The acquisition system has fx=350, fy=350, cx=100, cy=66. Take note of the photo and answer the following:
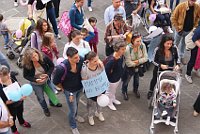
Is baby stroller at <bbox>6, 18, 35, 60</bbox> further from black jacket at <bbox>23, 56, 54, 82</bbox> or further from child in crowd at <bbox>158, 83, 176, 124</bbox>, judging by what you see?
child in crowd at <bbox>158, 83, 176, 124</bbox>

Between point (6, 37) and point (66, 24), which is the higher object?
point (66, 24)

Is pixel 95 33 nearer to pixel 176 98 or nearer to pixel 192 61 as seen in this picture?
pixel 192 61

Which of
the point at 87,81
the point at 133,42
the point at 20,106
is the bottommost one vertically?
the point at 20,106

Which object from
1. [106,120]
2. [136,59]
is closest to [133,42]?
[136,59]

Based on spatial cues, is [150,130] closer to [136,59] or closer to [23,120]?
[136,59]

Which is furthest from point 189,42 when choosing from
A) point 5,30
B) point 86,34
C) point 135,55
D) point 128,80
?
point 5,30

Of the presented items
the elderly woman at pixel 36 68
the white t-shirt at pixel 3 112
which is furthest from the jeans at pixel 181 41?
the white t-shirt at pixel 3 112

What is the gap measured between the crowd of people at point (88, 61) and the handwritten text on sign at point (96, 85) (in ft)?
0.24

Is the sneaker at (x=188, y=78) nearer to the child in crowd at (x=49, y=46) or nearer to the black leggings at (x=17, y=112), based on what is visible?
the child in crowd at (x=49, y=46)

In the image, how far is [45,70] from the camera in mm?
6277

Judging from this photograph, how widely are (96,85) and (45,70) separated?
97 centimetres

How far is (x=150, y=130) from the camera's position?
6.67 metres

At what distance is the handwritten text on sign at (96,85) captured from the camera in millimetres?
6020

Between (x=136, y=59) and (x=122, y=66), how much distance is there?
329 mm
